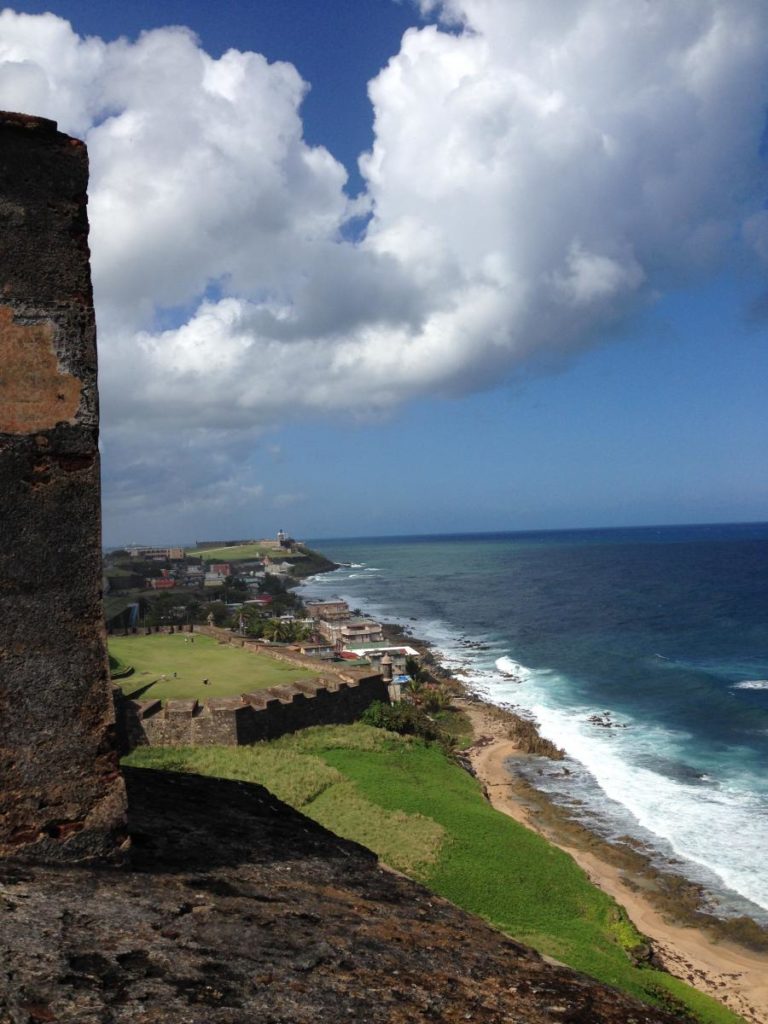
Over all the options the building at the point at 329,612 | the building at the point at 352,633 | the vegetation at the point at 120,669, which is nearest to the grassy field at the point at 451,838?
the vegetation at the point at 120,669

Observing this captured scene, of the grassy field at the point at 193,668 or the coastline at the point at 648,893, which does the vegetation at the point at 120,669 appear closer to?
the grassy field at the point at 193,668

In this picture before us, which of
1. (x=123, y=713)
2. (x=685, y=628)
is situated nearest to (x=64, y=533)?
(x=123, y=713)

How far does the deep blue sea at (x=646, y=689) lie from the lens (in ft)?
88.5

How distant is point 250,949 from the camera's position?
12.8ft

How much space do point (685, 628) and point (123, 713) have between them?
60.2 metres

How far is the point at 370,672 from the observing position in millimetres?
34844

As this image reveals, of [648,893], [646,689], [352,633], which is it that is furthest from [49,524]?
[352,633]

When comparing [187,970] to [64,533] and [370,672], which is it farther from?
[370,672]

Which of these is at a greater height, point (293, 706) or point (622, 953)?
point (293, 706)

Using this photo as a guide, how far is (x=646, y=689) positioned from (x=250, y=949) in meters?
49.4

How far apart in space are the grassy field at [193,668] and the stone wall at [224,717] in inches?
110

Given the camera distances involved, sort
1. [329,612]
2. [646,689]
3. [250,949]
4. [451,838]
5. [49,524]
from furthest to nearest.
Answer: [329,612] < [646,689] < [451,838] < [49,524] < [250,949]

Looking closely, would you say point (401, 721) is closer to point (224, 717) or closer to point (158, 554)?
point (224, 717)

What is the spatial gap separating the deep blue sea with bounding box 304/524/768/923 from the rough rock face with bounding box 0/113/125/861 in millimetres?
22501
